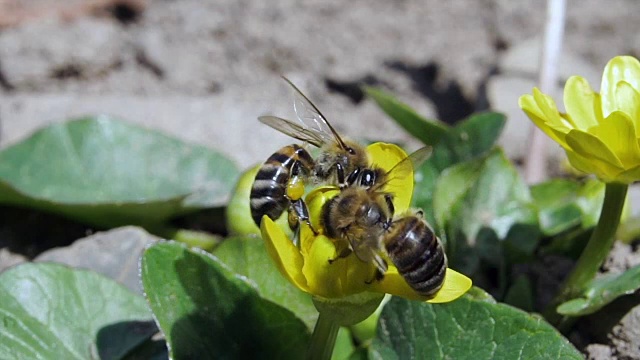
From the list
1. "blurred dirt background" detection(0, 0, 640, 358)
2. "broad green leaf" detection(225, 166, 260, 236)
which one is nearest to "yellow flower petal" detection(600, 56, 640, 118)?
"broad green leaf" detection(225, 166, 260, 236)

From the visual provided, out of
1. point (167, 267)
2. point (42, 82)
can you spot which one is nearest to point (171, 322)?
point (167, 267)

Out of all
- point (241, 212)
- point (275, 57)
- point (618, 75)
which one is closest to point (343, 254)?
point (618, 75)

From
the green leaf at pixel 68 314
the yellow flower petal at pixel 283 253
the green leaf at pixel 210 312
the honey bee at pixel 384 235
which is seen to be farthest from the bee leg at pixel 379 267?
the green leaf at pixel 68 314

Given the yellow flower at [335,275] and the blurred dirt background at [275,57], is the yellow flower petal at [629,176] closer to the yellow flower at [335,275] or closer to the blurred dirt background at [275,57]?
the yellow flower at [335,275]

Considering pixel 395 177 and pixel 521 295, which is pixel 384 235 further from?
pixel 521 295

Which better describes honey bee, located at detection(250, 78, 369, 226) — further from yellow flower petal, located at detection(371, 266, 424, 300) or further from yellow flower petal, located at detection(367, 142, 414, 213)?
yellow flower petal, located at detection(371, 266, 424, 300)

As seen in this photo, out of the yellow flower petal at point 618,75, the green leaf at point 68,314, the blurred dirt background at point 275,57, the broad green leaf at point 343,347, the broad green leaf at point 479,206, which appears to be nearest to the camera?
the yellow flower petal at point 618,75

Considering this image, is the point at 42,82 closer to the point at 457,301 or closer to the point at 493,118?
the point at 493,118
